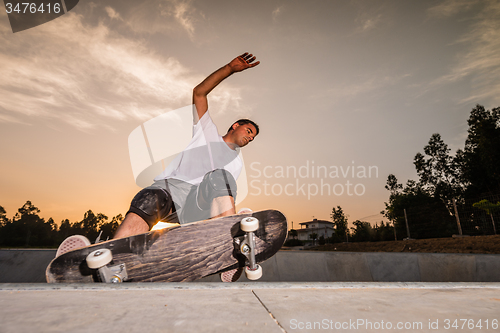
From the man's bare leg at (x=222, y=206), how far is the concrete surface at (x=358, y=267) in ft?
8.94

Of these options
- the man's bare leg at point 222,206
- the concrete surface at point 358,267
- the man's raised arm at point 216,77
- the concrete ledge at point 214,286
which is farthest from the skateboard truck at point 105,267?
the concrete surface at point 358,267

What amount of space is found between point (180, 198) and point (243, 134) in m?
1.26

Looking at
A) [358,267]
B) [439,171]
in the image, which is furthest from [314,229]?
[358,267]

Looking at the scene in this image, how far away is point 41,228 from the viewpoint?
53844mm

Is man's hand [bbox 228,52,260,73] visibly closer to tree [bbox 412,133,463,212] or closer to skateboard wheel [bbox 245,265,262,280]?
skateboard wheel [bbox 245,265,262,280]

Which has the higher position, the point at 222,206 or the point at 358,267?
the point at 222,206

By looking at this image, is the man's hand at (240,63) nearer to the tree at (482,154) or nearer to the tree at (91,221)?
the tree at (482,154)

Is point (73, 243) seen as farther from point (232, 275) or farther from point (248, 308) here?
point (248, 308)

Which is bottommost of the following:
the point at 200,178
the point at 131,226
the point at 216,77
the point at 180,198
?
the point at 131,226

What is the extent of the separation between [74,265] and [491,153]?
39.7 m

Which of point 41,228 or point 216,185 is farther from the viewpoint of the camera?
point 41,228

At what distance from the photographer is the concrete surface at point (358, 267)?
3.88 m

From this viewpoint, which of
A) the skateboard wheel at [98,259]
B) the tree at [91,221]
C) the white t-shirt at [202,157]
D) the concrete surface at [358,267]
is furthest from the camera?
the tree at [91,221]

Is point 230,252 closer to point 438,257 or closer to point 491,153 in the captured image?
point 438,257
